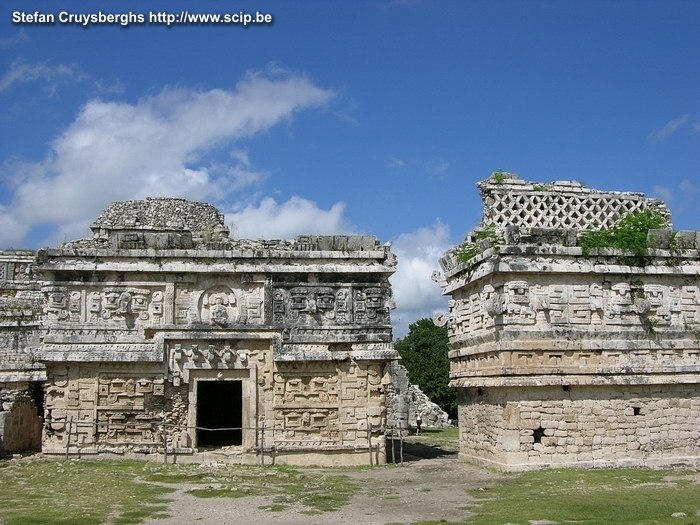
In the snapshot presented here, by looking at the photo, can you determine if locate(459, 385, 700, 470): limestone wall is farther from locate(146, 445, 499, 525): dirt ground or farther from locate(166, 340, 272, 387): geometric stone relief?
locate(166, 340, 272, 387): geometric stone relief

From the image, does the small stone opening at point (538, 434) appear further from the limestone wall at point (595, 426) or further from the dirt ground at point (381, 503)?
the dirt ground at point (381, 503)

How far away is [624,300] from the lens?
1488 cm

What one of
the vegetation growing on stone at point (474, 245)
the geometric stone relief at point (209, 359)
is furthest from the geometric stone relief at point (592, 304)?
the geometric stone relief at point (209, 359)

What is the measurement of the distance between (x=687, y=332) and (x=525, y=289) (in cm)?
348

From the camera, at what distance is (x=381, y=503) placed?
36.9 feet

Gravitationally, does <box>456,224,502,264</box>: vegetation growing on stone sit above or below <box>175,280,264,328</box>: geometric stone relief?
above

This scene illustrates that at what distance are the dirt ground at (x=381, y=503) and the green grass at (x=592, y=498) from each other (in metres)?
0.52

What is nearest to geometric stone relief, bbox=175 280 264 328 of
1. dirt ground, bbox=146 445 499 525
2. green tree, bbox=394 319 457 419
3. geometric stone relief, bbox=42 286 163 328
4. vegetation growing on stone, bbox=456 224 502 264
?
geometric stone relief, bbox=42 286 163 328

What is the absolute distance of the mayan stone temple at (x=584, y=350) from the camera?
14273 millimetres

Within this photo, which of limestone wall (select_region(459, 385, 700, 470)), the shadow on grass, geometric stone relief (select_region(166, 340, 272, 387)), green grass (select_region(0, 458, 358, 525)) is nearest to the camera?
green grass (select_region(0, 458, 358, 525))

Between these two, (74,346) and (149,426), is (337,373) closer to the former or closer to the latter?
(149,426)

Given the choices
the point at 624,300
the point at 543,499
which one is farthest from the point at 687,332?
the point at 543,499

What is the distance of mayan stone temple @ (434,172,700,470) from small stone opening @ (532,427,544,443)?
2 centimetres

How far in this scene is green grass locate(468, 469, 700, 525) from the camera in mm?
9555
